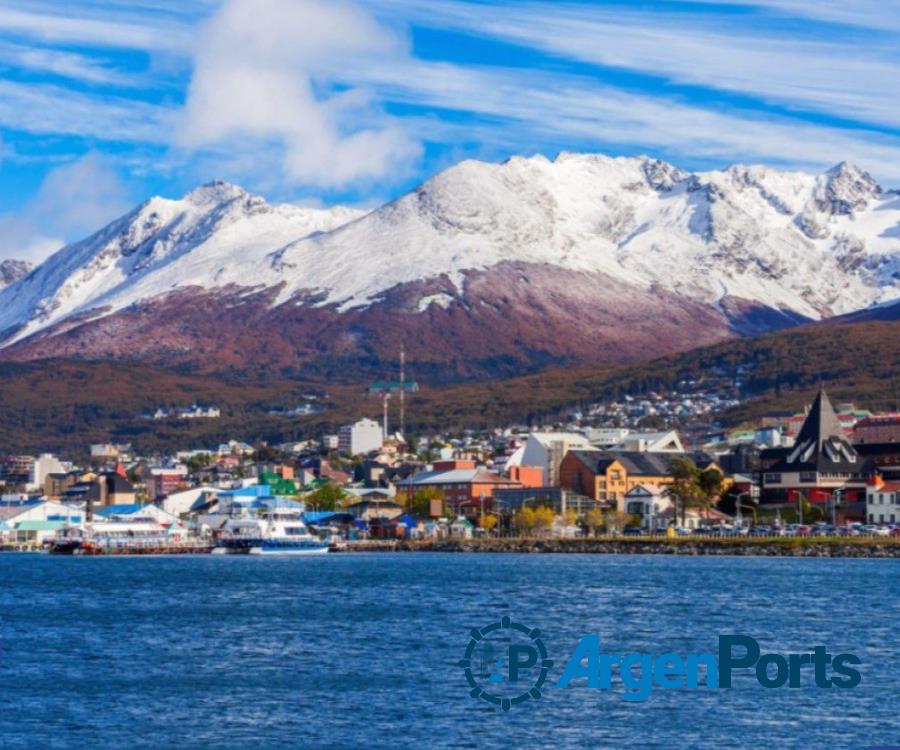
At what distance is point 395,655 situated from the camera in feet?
125

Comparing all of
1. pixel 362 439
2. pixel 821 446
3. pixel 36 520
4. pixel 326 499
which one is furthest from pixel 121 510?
pixel 362 439

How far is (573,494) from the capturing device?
371 feet

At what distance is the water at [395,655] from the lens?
28797 millimetres

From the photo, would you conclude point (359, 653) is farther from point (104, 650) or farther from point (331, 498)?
point (331, 498)

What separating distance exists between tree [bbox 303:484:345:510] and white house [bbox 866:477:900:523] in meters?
37.7

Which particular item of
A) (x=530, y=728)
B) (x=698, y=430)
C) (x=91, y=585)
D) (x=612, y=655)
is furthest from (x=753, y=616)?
(x=698, y=430)

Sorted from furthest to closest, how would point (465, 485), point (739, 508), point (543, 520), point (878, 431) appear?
point (878, 431) < point (465, 485) < point (739, 508) < point (543, 520)

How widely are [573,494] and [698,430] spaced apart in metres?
80.2

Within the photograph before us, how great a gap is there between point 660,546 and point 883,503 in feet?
56.7

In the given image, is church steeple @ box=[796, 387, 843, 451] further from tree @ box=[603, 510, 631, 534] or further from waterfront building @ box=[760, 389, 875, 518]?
tree @ box=[603, 510, 631, 534]

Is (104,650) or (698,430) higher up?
(698,430)

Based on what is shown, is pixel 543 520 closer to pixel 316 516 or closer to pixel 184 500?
pixel 316 516
